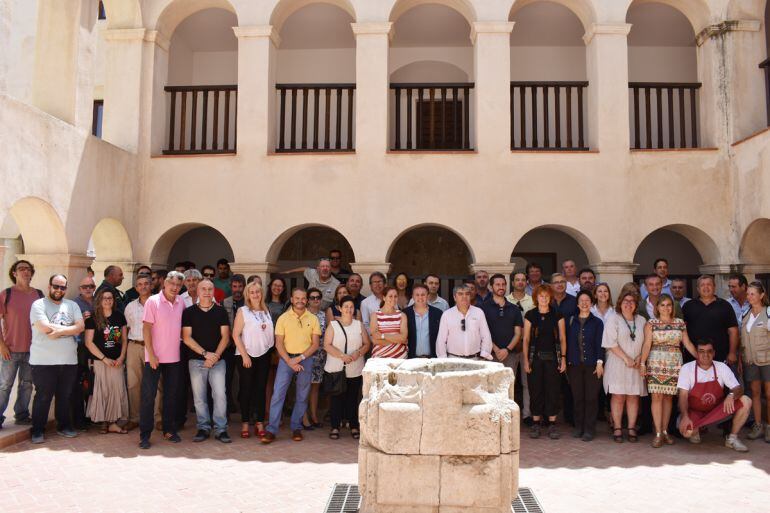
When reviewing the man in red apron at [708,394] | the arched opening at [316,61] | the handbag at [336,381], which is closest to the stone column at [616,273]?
the man in red apron at [708,394]

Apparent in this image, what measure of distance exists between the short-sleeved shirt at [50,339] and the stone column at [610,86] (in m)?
8.07

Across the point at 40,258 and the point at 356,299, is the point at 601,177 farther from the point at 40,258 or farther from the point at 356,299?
the point at 40,258

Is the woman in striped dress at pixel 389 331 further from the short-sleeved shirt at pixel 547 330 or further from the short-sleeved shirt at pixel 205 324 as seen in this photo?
the short-sleeved shirt at pixel 205 324

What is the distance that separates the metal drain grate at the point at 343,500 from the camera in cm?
483

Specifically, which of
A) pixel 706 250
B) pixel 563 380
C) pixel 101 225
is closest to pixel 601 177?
pixel 706 250

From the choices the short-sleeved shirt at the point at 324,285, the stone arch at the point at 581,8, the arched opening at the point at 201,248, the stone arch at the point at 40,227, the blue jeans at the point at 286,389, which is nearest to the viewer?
the blue jeans at the point at 286,389

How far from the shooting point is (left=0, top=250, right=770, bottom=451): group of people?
6.61 meters

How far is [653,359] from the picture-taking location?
22.4 feet

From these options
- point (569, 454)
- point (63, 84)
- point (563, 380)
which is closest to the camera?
point (569, 454)

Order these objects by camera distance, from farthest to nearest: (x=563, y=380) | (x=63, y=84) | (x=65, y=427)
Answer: (x=63, y=84) < (x=563, y=380) < (x=65, y=427)

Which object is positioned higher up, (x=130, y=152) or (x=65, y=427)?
(x=130, y=152)

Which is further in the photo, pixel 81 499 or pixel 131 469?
pixel 131 469

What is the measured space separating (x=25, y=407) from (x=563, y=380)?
674cm

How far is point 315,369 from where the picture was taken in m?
7.31
